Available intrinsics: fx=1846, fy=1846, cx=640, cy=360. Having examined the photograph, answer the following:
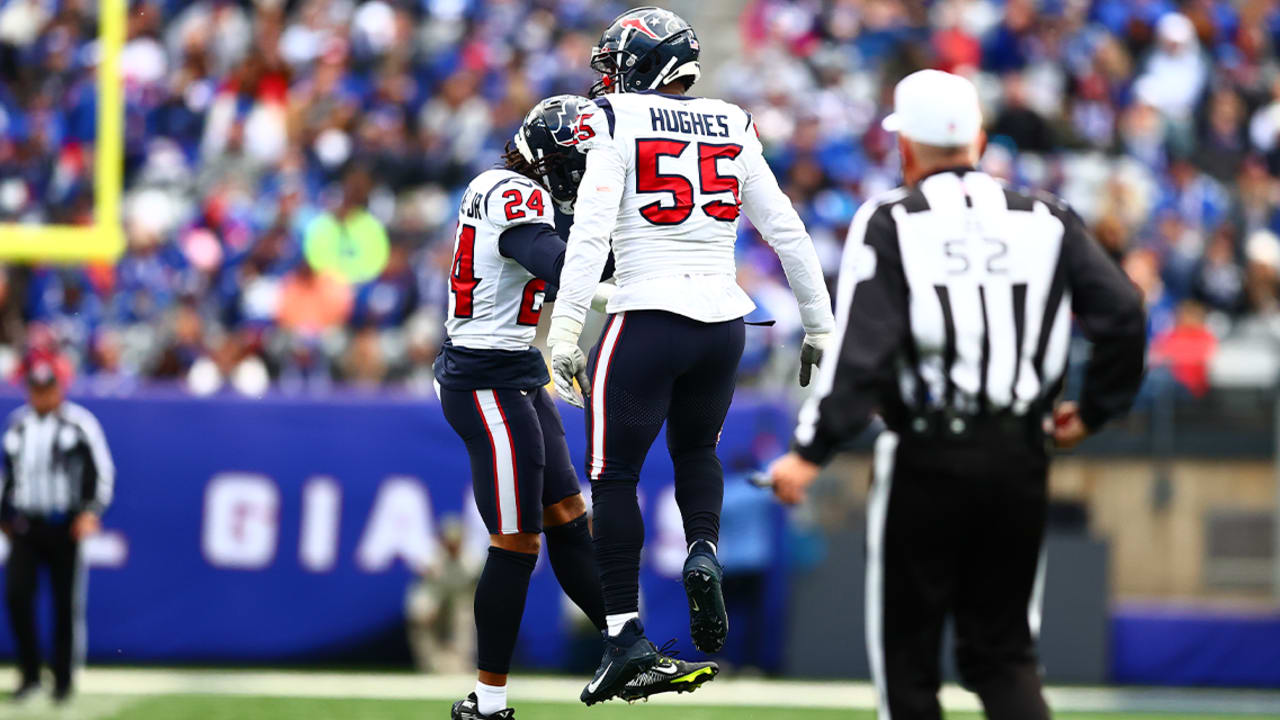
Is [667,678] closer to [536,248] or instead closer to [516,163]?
[536,248]

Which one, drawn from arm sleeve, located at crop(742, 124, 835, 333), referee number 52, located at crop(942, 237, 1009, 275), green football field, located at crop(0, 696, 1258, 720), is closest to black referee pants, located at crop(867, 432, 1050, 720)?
referee number 52, located at crop(942, 237, 1009, 275)

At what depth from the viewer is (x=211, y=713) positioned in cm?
1002

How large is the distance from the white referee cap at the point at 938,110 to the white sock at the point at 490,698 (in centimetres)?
263

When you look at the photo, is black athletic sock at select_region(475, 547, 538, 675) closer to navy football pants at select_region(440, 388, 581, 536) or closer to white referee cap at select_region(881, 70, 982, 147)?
navy football pants at select_region(440, 388, 581, 536)

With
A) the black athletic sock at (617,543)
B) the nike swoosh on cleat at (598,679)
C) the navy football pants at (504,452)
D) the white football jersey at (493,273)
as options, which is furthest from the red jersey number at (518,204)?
the nike swoosh on cleat at (598,679)

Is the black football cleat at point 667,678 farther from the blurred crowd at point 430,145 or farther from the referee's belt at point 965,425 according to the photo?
the blurred crowd at point 430,145

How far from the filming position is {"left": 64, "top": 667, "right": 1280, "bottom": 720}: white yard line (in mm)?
11156

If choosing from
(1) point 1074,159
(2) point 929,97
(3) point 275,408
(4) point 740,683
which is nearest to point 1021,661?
(2) point 929,97

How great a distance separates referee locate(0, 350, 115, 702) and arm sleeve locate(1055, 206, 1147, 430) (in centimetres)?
740


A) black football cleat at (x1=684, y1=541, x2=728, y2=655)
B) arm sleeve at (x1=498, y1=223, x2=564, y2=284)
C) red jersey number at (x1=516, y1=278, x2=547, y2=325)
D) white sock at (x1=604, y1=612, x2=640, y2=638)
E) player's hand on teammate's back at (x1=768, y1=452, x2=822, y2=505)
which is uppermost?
arm sleeve at (x1=498, y1=223, x2=564, y2=284)

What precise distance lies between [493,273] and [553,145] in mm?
483

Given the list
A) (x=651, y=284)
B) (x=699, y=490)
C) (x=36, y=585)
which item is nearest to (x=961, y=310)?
(x=651, y=284)

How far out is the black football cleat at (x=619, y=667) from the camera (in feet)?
19.5

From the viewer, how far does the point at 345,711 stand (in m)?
10.3
